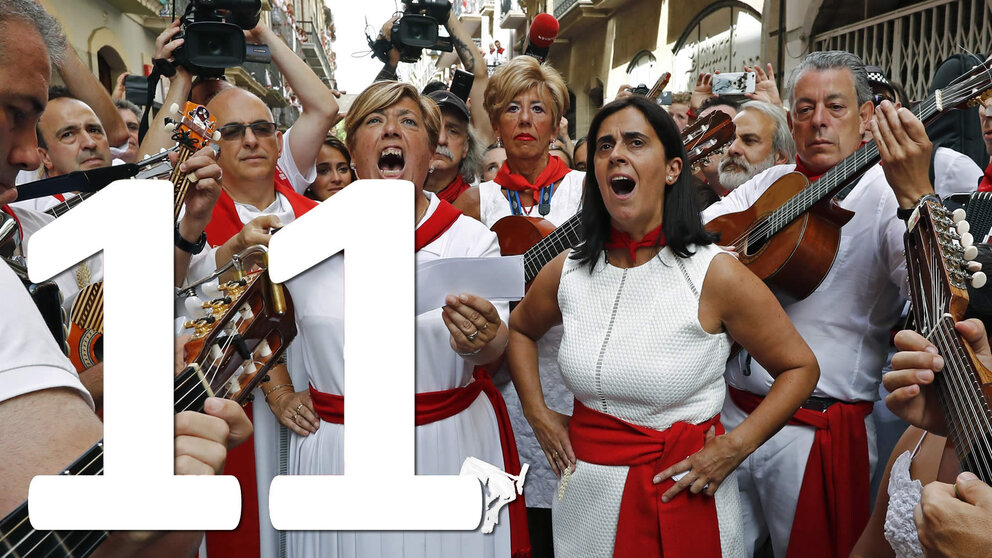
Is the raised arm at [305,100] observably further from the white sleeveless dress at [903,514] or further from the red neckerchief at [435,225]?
the white sleeveless dress at [903,514]

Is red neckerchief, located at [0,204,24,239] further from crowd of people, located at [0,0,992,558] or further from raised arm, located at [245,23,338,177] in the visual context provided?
raised arm, located at [245,23,338,177]

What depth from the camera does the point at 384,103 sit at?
2588 millimetres

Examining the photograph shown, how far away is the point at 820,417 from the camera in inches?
99.7

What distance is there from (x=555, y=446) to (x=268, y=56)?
2189 mm

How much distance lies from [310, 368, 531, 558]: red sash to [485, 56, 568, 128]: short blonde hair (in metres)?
1.48

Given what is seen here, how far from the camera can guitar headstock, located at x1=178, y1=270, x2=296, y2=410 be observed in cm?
167

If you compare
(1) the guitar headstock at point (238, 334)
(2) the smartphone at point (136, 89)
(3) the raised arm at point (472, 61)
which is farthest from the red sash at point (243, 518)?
(3) the raised arm at point (472, 61)

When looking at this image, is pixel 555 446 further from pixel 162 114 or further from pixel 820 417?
pixel 162 114

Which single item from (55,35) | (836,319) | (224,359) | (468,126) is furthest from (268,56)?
(836,319)

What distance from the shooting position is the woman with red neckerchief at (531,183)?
130 inches

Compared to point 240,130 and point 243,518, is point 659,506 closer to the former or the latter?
point 243,518

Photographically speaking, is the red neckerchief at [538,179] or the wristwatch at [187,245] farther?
the red neckerchief at [538,179]

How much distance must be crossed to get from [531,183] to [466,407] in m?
1.43

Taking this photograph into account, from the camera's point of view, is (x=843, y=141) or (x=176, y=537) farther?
(x=843, y=141)
